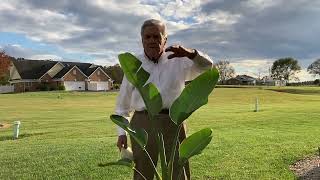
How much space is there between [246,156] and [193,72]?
6.16m

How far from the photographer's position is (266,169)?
8641 mm

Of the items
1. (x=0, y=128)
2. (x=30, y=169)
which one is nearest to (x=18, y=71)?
(x=0, y=128)

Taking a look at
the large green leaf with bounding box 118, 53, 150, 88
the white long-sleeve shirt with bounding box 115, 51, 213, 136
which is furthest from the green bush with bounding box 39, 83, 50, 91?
the large green leaf with bounding box 118, 53, 150, 88

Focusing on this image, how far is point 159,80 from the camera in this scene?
4.22m

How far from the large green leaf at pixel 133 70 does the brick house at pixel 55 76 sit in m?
84.3

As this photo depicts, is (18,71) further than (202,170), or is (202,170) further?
(18,71)

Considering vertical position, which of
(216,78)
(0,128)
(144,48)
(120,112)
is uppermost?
(144,48)

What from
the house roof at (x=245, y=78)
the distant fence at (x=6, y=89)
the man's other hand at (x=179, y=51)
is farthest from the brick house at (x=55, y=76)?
the man's other hand at (x=179, y=51)

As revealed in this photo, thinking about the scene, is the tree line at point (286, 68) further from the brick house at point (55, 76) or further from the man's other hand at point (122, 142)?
the man's other hand at point (122, 142)

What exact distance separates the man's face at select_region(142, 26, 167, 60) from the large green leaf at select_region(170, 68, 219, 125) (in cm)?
119

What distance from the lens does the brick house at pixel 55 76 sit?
287ft

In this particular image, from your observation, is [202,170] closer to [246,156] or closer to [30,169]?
[246,156]

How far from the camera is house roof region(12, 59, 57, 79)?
291 ft

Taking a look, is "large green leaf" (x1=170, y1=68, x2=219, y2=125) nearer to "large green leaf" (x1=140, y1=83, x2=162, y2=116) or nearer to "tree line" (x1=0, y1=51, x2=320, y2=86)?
"large green leaf" (x1=140, y1=83, x2=162, y2=116)
